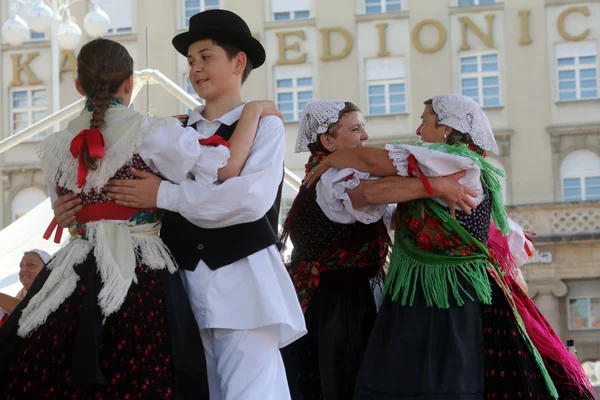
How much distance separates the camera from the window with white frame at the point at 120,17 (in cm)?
2703

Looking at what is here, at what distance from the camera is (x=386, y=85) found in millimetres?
25922

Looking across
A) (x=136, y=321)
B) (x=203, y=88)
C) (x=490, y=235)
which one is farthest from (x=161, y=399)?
(x=490, y=235)

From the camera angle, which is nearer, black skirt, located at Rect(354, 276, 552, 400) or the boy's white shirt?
the boy's white shirt

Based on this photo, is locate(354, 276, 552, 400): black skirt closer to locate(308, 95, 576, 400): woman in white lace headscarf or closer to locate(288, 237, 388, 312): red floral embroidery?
locate(308, 95, 576, 400): woman in white lace headscarf

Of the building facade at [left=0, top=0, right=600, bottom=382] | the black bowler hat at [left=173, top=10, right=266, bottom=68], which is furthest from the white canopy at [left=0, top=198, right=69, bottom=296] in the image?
the building facade at [left=0, top=0, right=600, bottom=382]

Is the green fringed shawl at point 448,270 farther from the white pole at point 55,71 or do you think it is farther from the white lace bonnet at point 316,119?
the white pole at point 55,71

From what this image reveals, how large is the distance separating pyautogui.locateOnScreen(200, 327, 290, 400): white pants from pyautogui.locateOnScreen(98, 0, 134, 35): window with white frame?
78.4 ft

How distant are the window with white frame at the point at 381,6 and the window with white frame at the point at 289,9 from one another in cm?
140

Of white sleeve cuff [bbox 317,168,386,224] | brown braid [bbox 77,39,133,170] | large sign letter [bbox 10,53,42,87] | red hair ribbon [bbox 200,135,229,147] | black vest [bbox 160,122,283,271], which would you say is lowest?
black vest [bbox 160,122,283,271]

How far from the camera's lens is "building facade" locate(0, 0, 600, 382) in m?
25.0

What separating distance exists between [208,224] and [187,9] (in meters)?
23.8

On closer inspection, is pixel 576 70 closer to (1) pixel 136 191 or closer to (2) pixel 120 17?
(2) pixel 120 17

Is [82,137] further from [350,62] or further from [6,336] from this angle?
[350,62]

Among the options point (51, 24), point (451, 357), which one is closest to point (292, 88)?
point (51, 24)
